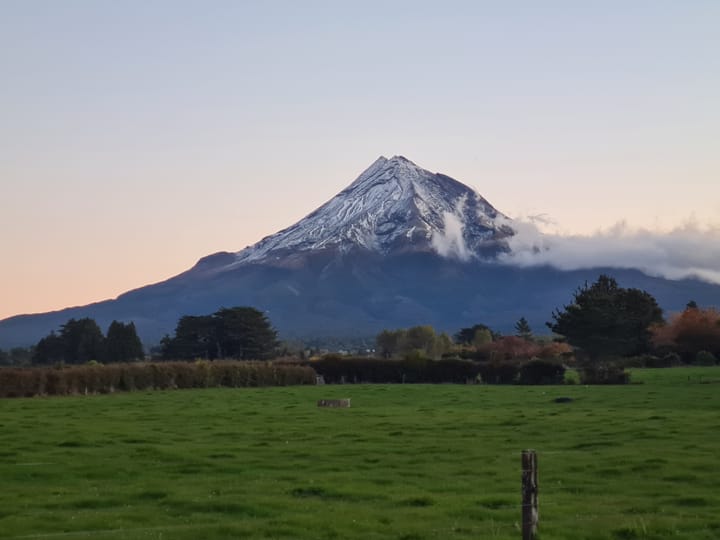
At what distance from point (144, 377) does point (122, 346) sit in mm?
33726

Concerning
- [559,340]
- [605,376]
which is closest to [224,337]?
[559,340]

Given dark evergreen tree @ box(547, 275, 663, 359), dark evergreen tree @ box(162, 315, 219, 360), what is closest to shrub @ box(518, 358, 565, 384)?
dark evergreen tree @ box(547, 275, 663, 359)

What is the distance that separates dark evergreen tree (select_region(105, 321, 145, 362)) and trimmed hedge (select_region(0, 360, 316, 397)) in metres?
25.4

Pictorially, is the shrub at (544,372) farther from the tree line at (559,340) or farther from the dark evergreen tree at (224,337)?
the dark evergreen tree at (224,337)

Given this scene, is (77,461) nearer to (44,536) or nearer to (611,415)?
(44,536)

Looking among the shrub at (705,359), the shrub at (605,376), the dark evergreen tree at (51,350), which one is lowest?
the shrub at (605,376)

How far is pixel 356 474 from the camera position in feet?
64.1

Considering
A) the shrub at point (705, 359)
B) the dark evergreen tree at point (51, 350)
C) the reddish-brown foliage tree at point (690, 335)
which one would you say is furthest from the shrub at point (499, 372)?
the dark evergreen tree at point (51, 350)

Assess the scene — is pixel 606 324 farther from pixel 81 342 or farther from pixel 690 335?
pixel 81 342

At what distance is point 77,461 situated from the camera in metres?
21.1

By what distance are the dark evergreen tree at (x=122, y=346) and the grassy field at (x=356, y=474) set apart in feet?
183

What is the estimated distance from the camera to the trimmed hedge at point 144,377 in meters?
51.4

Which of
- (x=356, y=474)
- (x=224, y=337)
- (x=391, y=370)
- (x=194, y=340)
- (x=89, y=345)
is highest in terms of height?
(x=224, y=337)

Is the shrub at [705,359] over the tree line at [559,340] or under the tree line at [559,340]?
under
